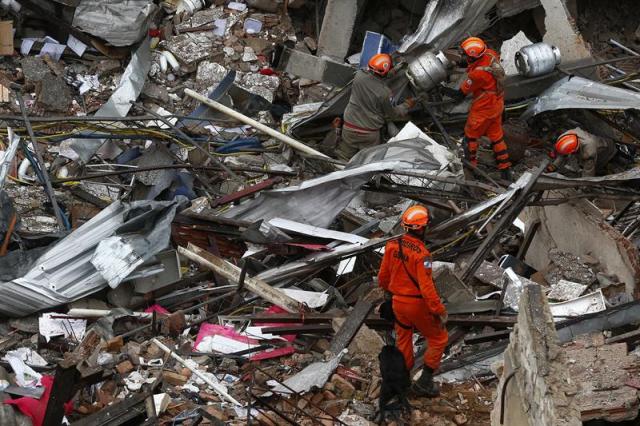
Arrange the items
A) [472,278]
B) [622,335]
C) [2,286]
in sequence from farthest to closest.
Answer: [472,278] → [2,286] → [622,335]

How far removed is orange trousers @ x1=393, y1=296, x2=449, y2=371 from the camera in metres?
7.03

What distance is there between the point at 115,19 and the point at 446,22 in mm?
4098

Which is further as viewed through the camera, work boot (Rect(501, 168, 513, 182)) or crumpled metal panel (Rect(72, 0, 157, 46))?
crumpled metal panel (Rect(72, 0, 157, 46))

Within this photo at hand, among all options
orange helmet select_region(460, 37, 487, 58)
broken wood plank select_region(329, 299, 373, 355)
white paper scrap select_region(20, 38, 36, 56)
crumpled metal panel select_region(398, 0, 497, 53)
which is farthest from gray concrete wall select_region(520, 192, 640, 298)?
white paper scrap select_region(20, 38, 36, 56)

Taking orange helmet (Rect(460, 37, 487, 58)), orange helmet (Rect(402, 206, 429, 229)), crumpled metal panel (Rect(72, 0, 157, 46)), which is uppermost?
orange helmet (Rect(402, 206, 429, 229))

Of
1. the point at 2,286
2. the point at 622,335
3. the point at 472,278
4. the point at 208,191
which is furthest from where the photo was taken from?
the point at 208,191

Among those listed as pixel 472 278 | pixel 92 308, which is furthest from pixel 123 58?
pixel 472 278

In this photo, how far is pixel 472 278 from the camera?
896cm

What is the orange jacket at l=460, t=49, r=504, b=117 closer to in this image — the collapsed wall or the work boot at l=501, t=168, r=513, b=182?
the work boot at l=501, t=168, r=513, b=182

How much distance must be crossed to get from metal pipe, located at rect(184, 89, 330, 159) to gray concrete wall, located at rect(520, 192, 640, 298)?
2.34 meters

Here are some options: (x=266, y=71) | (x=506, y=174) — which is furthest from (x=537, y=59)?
(x=266, y=71)

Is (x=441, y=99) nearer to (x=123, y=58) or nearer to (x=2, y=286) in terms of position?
(x=123, y=58)

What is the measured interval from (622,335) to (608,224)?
1677 mm

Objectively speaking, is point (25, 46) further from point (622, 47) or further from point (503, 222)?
point (622, 47)
